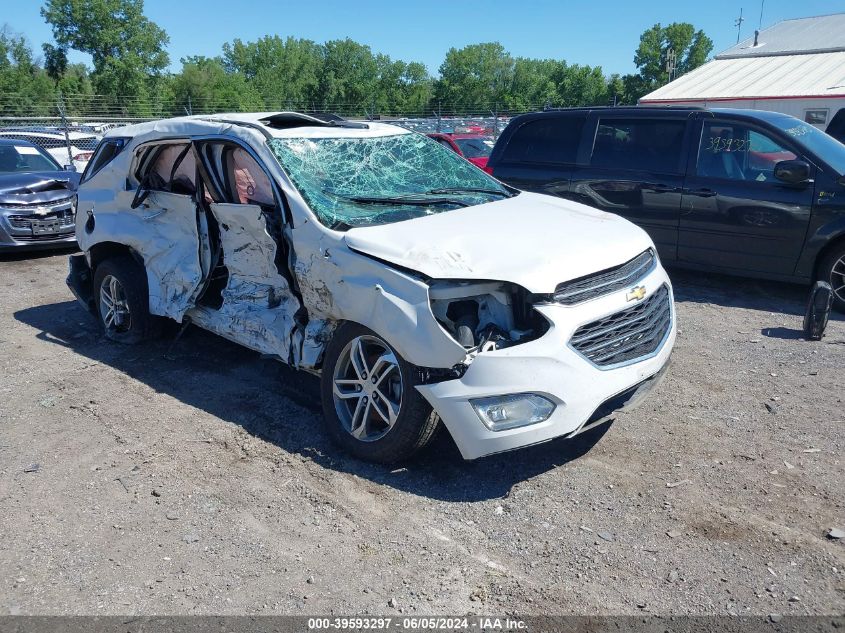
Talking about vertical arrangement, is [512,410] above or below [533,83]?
below

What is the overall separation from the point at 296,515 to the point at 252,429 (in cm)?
110

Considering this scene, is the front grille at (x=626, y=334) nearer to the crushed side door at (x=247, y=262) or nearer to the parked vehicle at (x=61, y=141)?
the crushed side door at (x=247, y=262)

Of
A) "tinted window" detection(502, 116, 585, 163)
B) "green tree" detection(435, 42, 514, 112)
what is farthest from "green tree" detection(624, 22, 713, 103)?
"tinted window" detection(502, 116, 585, 163)

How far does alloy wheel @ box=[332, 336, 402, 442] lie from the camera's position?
3836mm

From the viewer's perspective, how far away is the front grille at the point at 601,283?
359 centimetres

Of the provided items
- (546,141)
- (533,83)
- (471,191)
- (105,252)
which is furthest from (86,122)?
(533,83)

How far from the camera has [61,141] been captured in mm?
19000

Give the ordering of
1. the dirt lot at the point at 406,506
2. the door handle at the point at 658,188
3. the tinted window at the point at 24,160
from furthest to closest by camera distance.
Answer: the tinted window at the point at 24,160 < the door handle at the point at 658,188 < the dirt lot at the point at 406,506

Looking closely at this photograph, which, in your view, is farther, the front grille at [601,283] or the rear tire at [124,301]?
the rear tire at [124,301]

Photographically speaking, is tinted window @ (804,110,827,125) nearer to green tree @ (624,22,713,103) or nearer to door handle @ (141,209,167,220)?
door handle @ (141,209,167,220)

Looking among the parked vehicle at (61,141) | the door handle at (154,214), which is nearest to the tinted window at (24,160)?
the parked vehicle at (61,141)

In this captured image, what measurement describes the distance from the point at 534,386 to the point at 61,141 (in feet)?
63.5

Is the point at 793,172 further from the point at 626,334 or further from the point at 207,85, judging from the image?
the point at 207,85

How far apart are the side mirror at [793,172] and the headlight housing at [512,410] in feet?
15.5
